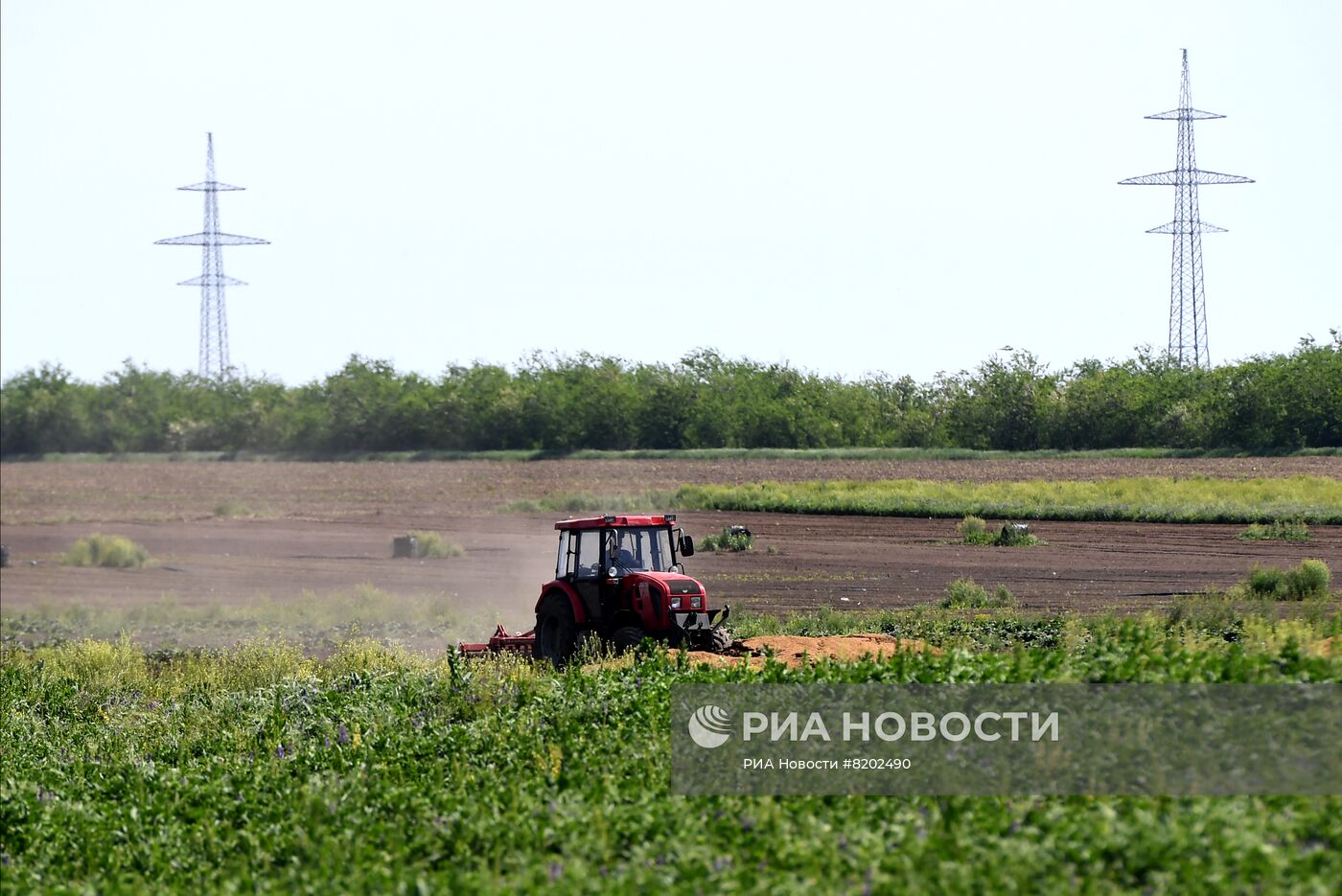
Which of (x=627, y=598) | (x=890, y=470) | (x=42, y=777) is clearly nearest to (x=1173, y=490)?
(x=890, y=470)

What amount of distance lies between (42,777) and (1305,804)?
11212 millimetres

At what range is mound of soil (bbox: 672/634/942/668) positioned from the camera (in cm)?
1619

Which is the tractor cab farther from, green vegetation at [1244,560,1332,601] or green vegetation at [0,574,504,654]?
green vegetation at [1244,560,1332,601]

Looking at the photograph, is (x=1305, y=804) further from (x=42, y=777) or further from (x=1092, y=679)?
(x=42, y=777)

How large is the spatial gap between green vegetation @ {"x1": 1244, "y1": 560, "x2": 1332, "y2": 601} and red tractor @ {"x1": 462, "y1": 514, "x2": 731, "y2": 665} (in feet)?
42.4

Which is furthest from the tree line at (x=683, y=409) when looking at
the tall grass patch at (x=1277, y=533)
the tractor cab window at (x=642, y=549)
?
the tractor cab window at (x=642, y=549)

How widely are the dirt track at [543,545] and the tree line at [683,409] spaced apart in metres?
7.56

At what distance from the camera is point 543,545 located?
1811 inches

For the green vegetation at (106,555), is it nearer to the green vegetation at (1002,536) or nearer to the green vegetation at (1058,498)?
the green vegetation at (1058,498)

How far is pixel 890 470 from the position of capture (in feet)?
233

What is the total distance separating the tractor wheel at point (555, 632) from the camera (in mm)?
18953

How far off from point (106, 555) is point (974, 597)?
98.0 feet

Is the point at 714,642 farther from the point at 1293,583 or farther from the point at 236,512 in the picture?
the point at 236,512

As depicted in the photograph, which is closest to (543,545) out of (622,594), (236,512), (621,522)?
(236,512)
